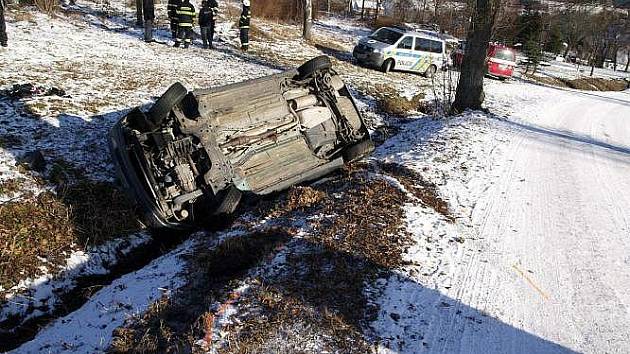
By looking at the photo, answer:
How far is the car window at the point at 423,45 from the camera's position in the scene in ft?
57.5

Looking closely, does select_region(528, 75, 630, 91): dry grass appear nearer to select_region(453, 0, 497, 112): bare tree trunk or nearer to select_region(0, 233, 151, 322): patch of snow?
select_region(453, 0, 497, 112): bare tree trunk

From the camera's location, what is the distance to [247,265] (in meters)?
4.50

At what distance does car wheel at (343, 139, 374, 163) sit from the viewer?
7.02 meters

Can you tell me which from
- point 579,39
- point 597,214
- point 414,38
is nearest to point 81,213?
point 597,214

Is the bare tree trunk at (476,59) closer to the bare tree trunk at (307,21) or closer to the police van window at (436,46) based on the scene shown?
the police van window at (436,46)

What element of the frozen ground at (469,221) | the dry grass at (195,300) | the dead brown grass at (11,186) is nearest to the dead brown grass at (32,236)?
the dead brown grass at (11,186)

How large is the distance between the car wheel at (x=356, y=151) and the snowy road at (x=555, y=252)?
73.1 inches

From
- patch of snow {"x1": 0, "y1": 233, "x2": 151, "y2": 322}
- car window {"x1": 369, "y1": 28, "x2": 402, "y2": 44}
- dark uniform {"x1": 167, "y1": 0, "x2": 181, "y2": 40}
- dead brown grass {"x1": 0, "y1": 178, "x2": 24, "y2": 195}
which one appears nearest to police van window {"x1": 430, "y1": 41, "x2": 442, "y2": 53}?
car window {"x1": 369, "y1": 28, "x2": 402, "y2": 44}

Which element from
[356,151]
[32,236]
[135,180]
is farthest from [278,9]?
[32,236]

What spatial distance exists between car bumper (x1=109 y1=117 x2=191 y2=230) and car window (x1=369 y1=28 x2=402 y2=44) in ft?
43.6

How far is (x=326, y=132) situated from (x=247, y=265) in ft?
10.7

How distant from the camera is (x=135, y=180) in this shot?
5.46 meters

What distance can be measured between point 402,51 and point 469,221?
12.6m

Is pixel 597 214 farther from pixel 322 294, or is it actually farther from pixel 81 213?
pixel 81 213
